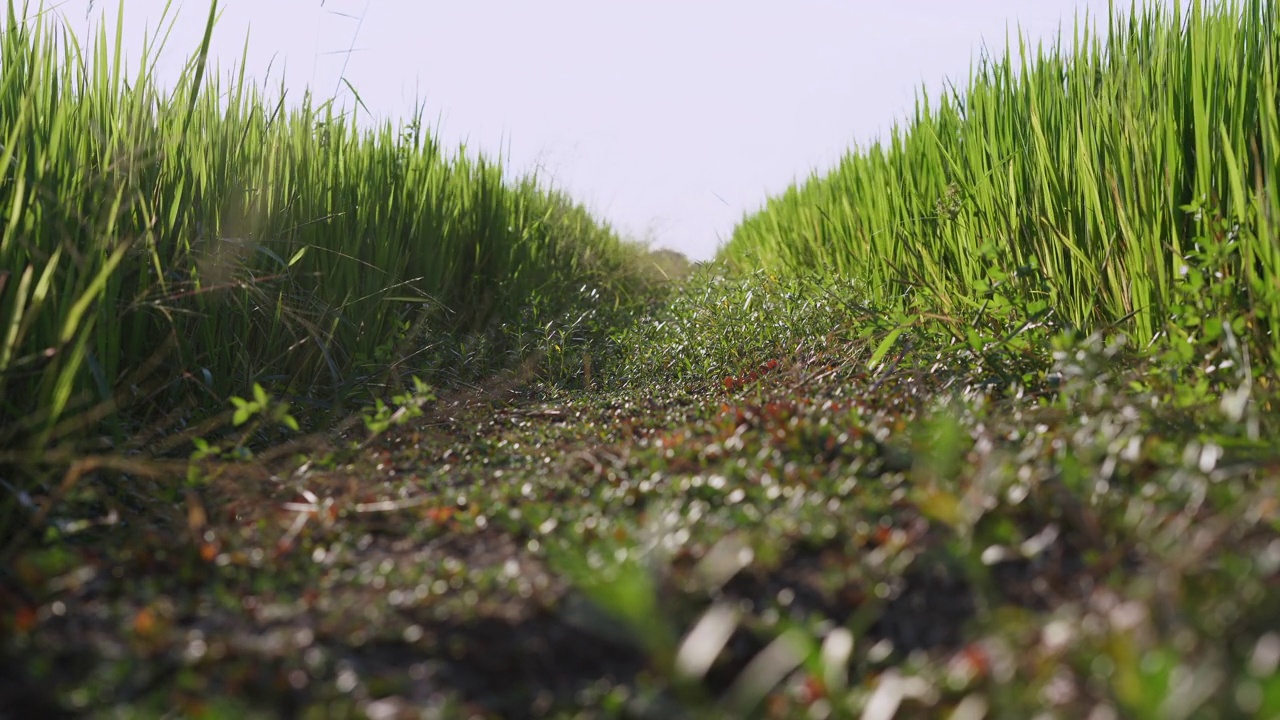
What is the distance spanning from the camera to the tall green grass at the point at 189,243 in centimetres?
212

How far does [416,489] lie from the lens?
7.22ft

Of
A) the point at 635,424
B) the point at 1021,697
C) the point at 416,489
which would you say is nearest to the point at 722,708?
the point at 1021,697

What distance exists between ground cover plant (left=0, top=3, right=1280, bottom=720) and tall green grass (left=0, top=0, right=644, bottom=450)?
0.24 metres

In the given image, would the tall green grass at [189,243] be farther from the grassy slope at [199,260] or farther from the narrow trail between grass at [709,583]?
the narrow trail between grass at [709,583]

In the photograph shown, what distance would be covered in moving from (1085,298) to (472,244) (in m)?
3.00

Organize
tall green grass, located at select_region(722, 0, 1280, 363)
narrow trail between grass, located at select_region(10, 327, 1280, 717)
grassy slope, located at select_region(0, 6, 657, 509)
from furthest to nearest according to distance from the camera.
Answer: tall green grass, located at select_region(722, 0, 1280, 363), grassy slope, located at select_region(0, 6, 657, 509), narrow trail between grass, located at select_region(10, 327, 1280, 717)

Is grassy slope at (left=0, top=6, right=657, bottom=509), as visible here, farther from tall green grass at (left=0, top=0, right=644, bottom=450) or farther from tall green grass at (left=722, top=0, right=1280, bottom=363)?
tall green grass at (left=722, top=0, right=1280, bottom=363)

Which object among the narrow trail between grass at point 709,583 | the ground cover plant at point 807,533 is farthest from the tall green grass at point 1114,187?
the narrow trail between grass at point 709,583

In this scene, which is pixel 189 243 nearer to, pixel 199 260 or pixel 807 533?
pixel 199 260

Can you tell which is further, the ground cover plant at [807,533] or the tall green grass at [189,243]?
the tall green grass at [189,243]

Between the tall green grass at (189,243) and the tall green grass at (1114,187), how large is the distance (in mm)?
1971

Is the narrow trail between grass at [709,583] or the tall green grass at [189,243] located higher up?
the tall green grass at [189,243]

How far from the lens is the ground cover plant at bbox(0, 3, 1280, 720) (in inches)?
48.6

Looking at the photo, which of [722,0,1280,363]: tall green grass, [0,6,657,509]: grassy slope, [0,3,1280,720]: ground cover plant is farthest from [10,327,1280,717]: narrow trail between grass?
[722,0,1280,363]: tall green grass
